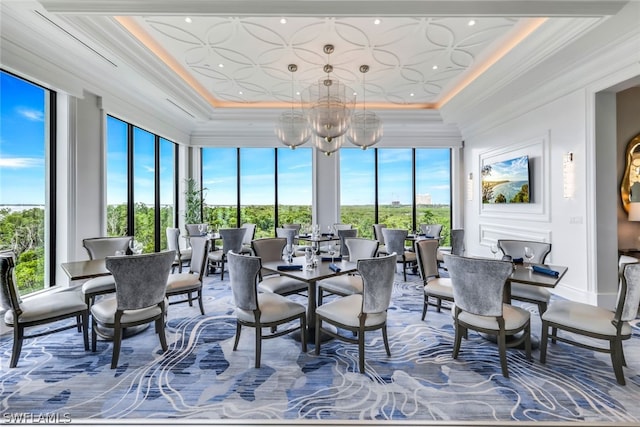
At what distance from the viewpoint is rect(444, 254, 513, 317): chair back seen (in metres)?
2.32

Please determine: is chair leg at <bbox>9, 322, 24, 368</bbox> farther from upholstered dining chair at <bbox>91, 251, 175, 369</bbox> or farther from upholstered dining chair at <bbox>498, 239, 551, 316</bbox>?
upholstered dining chair at <bbox>498, 239, 551, 316</bbox>

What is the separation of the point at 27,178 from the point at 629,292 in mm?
6625

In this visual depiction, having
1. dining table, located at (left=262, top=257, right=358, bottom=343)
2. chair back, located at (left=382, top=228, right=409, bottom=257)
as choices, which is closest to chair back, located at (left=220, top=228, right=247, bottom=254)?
dining table, located at (left=262, top=257, right=358, bottom=343)

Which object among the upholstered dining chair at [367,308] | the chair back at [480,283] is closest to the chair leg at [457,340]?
the chair back at [480,283]

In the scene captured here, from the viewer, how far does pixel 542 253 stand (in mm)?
3543

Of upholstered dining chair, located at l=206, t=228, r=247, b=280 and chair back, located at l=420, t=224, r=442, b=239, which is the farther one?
chair back, located at l=420, t=224, r=442, b=239

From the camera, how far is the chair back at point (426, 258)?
3.65 metres

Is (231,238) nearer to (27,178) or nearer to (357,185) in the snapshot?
(27,178)

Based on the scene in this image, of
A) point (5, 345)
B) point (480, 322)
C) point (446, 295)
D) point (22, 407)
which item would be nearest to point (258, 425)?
point (22, 407)

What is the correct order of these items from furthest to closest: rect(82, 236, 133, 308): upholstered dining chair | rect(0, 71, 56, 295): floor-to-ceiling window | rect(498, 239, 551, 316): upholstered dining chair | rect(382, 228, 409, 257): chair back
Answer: rect(382, 228, 409, 257): chair back
rect(0, 71, 56, 295): floor-to-ceiling window
rect(82, 236, 133, 308): upholstered dining chair
rect(498, 239, 551, 316): upholstered dining chair

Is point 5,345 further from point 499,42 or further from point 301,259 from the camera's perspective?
point 499,42

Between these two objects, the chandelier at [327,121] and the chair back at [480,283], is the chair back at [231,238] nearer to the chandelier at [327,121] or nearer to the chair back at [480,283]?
the chandelier at [327,121]

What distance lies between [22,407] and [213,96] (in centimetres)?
577

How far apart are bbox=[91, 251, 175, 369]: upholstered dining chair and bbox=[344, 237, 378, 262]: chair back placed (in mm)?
2527
